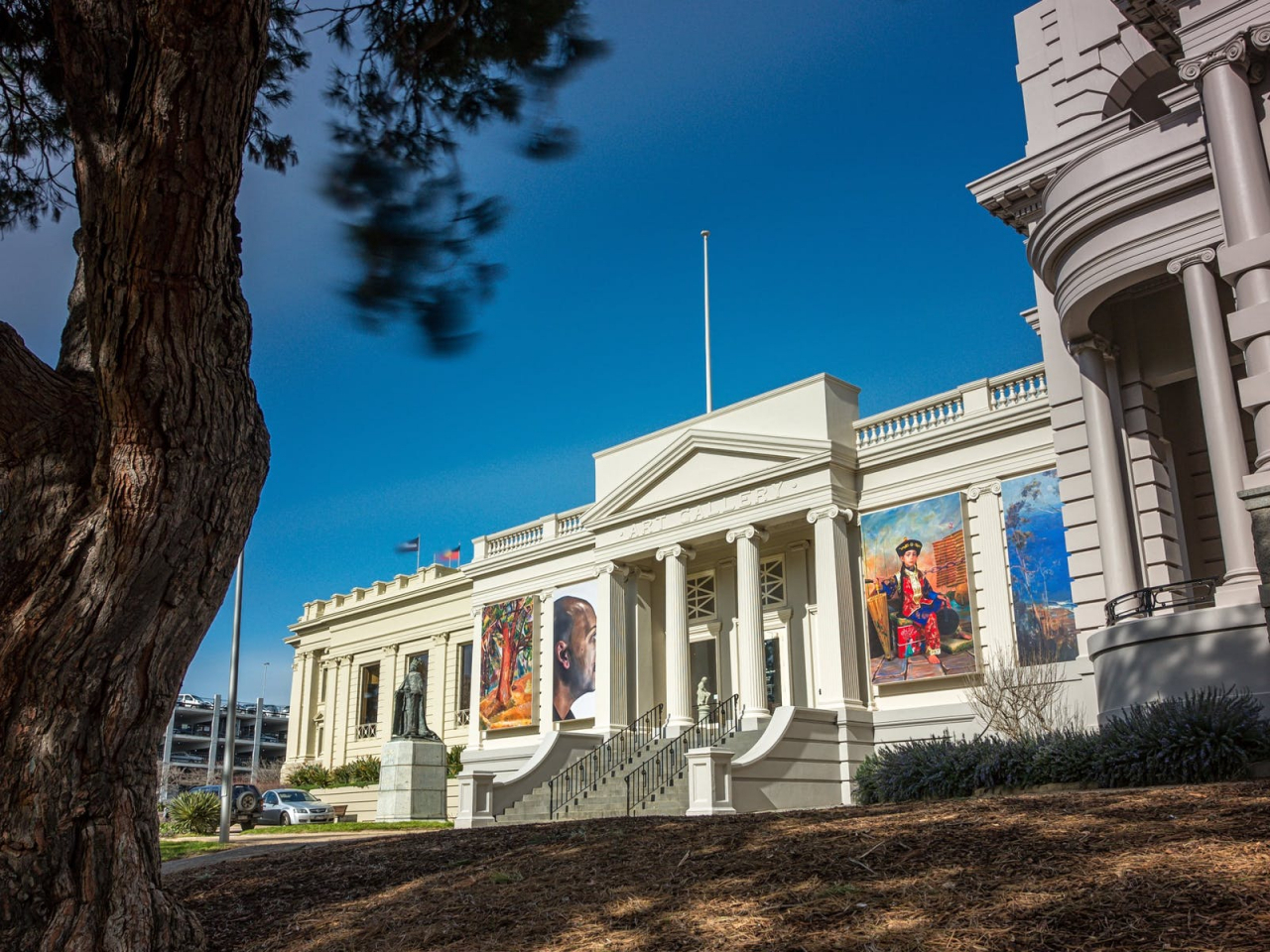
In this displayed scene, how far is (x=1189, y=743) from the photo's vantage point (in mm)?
9812

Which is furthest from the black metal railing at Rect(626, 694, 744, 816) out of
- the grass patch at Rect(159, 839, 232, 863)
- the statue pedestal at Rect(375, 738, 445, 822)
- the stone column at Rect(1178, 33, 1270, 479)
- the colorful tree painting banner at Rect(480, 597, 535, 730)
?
the stone column at Rect(1178, 33, 1270, 479)

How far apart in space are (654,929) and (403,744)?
20.6m

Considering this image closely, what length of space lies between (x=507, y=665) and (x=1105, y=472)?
21.1 m

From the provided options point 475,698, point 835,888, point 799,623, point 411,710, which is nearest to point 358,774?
point 475,698

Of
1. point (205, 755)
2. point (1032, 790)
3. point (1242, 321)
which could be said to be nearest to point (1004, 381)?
point (1242, 321)

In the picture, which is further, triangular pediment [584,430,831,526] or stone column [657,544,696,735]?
stone column [657,544,696,735]

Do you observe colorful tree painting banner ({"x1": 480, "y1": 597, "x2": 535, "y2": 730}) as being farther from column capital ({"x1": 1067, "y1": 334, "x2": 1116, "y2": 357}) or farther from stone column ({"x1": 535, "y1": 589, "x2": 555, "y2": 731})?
column capital ({"x1": 1067, "y1": 334, "x2": 1116, "y2": 357})

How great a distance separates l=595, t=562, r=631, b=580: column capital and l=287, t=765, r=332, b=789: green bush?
1484 centimetres

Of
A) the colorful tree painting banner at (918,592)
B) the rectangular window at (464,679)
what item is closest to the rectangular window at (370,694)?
the rectangular window at (464,679)

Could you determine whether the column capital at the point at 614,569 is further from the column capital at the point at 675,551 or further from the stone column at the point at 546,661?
the stone column at the point at 546,661

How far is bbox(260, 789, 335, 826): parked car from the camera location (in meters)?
29.8

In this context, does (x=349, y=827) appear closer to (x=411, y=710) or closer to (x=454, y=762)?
(x=411, y=710)

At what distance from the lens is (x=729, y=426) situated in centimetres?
2605

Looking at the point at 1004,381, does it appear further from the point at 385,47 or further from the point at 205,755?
the point at 205,755
